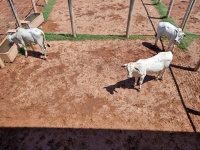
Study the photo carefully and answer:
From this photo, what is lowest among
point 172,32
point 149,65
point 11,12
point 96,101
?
point 96,101

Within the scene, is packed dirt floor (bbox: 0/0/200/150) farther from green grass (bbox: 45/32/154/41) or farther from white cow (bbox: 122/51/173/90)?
white cow (bbox: 122/51/173/90)

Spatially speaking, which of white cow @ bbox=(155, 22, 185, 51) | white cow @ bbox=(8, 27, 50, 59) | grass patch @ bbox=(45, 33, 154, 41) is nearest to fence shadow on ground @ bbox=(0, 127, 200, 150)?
white cow @ bbox=(8, 27, 50, 59)

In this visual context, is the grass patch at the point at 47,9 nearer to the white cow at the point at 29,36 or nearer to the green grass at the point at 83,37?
the green grass at the point at 83,37

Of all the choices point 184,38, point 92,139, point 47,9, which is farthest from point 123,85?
point 47,9

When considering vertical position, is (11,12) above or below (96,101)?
above

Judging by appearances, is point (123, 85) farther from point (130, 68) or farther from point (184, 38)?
point (184, 38)

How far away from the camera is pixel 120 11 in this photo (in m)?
14.5

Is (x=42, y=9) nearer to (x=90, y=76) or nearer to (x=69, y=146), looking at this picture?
(x=90, y=76)

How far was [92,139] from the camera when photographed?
6551mm

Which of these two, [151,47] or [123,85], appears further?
[151,47]

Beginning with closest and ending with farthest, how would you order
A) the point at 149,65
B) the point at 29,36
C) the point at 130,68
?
the point at 130,68, the point at 149,65, the point at 29,36

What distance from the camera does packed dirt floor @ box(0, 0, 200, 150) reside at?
21.5 ft

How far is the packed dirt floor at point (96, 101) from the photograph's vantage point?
21.5ft

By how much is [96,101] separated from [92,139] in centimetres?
170
